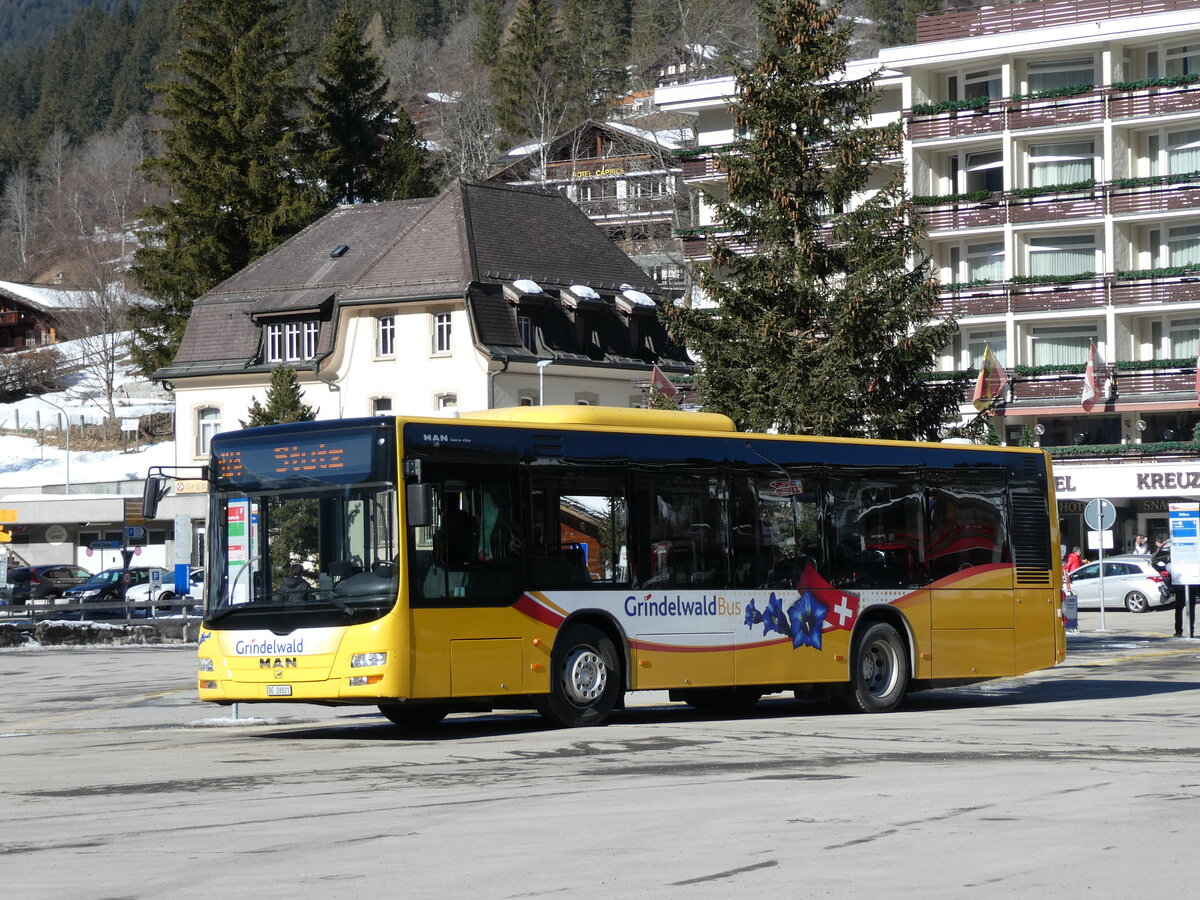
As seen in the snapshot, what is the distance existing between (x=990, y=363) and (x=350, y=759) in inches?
1766

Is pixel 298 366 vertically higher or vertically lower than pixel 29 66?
lower

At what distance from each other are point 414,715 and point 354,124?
200ft

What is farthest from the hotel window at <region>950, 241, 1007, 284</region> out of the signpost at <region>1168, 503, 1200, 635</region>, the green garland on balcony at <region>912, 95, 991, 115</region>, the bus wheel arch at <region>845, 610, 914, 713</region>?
the bus wheel arch at <region>845, 610, 914, 713</region>

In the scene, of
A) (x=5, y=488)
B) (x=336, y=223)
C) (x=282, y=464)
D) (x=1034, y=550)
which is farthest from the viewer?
(x=5, y=488)

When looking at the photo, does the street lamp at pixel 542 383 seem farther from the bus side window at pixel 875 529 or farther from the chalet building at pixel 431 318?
the bus side window at pixel 875 529

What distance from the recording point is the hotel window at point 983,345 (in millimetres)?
61219

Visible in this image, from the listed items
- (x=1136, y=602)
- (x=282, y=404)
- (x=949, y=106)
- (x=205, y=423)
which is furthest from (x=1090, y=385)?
(x=205, y=423)

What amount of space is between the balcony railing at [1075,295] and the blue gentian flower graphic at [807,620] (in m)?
39.0

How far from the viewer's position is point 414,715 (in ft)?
59.1

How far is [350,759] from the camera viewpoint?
14.6 metres

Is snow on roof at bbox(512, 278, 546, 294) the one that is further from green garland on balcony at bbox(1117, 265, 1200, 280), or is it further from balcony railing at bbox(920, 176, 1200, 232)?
green garland on balcony at bbox(1117, 265, 1200, 280)

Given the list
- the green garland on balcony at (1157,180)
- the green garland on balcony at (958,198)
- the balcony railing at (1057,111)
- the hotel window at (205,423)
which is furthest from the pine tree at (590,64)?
the green garland on balcony at (1157,180)

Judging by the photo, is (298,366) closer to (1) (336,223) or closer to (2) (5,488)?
(1) (336,223)

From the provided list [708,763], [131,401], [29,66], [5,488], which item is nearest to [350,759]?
[708,763]
